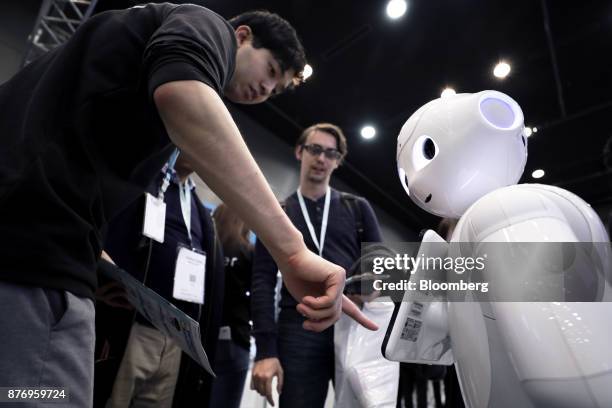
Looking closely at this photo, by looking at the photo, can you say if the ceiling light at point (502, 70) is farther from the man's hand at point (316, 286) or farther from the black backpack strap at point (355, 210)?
the man's hand at point (316, 286)

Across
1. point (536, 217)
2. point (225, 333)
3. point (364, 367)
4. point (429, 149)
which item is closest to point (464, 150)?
point (429, 149)

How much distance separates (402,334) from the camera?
0.86 meters

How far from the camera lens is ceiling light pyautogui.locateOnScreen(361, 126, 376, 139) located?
198 inches

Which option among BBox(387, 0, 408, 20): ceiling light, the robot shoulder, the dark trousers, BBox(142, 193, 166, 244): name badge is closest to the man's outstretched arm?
the robot shoulder

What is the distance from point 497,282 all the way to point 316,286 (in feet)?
1.13

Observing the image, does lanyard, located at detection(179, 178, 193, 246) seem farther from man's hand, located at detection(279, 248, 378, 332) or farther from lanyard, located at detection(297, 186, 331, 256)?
man's hand, located at detection(279, 248, 378, 332)

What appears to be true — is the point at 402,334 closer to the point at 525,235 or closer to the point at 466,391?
the point at 466,391

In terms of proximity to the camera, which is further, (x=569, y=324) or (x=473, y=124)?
(x=473, y=124)

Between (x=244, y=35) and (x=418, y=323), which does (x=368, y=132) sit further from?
(x=418, y=323)

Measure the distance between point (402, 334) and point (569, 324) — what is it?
1.07 ft

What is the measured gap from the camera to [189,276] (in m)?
1.43

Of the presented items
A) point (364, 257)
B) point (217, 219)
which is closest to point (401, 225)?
point (217, 219)

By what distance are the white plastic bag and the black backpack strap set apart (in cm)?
36

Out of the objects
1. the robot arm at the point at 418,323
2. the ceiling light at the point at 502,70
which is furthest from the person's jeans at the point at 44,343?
the ceiling light at the point at 502,70
